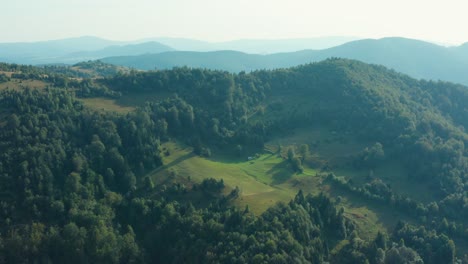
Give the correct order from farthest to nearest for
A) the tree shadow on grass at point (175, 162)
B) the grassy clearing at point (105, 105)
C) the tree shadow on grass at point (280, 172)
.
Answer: the grassy clearing at point (105, 105), the tree shadow on grass at point (280, 172), the tree shadow on grass at point (175, 162)

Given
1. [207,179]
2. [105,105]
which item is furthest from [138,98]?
[207,179]

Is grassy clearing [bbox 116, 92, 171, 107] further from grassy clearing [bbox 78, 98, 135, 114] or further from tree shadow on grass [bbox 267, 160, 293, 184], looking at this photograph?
tree shadow on grass [bbox 267, 160, 293, 184]

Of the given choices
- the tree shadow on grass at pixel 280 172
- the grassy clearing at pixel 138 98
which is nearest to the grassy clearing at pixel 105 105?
the grassy clearing at pixel 138 98

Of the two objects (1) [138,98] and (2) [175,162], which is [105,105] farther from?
(2) [175,162]

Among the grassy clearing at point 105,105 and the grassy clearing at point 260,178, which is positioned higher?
the grassy clearing at point 105,105

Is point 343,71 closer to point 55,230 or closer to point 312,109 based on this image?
point 312,109

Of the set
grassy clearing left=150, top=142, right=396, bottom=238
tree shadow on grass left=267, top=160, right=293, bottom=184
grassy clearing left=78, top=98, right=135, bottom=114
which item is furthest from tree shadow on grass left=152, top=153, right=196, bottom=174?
grassy clearing left=78, top=98, right=135, bottom=114

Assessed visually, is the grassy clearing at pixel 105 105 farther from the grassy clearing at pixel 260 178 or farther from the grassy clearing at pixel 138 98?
the grassy clearing at pixel 260 178
